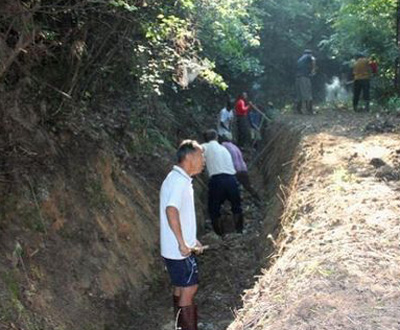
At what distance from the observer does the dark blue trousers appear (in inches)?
415

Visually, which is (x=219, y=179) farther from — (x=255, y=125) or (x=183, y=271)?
(x=255, y=125)

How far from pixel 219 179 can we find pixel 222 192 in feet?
0.79

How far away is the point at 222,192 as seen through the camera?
1059 centimetres

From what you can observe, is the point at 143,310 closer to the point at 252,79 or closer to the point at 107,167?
the point at 107,167

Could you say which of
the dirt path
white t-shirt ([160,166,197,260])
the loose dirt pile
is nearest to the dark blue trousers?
the dirt path

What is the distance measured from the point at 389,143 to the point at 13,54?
20.8ft

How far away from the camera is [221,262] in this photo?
358 inches

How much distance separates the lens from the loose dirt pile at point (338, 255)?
380 centimetres

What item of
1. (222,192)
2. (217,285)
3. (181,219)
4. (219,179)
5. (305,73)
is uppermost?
(305,73)

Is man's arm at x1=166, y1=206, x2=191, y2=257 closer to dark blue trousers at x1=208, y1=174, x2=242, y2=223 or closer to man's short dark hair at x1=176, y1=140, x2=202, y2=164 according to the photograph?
man's short dark hair at x1=176, y1=140, x2=202, y2=164

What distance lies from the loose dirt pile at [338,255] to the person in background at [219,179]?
1.78m

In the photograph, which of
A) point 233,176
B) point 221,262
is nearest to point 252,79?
point 233,176

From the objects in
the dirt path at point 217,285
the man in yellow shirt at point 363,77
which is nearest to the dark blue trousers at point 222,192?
the dirt path at point 217,285

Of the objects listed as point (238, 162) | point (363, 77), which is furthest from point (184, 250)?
point (363, 77)
